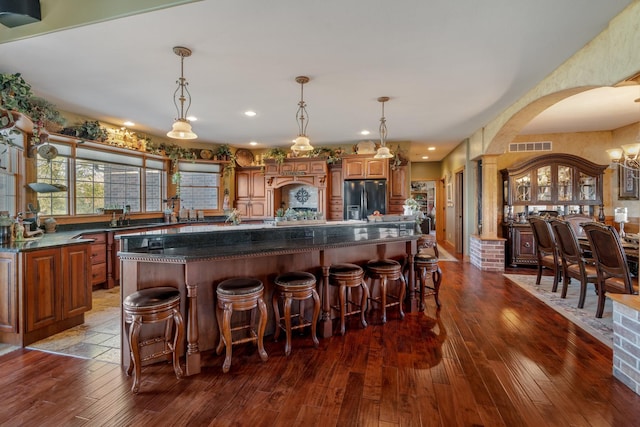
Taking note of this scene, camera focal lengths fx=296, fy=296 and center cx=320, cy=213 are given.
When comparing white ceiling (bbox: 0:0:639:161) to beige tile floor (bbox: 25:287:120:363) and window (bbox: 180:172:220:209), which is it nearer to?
window (bbox: 180:172:220:209)

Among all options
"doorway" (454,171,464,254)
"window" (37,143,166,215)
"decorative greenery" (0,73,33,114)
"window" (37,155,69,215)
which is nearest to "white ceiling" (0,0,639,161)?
Answer: "decorative greenery" (0,73,33,114)

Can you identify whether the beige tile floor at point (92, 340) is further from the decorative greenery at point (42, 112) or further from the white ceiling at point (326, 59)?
the white ceiling at point (326, 59)

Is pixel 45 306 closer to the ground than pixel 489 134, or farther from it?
closer to the ground

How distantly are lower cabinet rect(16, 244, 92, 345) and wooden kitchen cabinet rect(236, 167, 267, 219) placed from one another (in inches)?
161

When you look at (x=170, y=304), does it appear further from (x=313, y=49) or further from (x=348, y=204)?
(x=348, y=204)

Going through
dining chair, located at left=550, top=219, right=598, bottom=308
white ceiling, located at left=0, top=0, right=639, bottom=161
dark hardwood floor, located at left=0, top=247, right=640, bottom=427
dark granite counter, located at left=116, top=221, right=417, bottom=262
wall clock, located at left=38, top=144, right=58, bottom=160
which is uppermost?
white ceiling, located at left=0, top=0, right=639, bottom=161

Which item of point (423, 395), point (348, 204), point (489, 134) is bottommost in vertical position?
point (423, 395)

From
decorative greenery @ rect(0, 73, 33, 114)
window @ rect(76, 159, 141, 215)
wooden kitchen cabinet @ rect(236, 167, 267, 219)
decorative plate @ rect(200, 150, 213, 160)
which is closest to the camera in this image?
decorative greenery @ rect(0, 73, 33, 114)

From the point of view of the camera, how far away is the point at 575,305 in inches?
139

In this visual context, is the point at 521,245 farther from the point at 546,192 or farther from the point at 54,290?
the point at 54,290

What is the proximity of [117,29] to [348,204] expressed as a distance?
476 cm

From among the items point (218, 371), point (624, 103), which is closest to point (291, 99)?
point (218, 371)

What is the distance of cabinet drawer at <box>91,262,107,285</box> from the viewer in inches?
165

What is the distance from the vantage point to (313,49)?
8.77 feet
